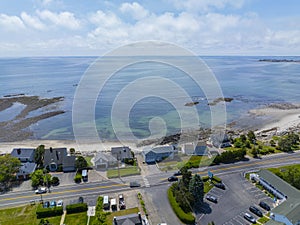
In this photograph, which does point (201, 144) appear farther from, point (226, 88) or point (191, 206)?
point (226, 88)

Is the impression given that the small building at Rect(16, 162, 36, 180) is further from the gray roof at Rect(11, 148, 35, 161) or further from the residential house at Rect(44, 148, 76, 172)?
the gray roof at Rect(11, 148, 35, 161)

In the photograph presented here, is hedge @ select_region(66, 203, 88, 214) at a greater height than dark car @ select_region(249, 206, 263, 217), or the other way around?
dark car @ select_region(249, 206, 263, 217)

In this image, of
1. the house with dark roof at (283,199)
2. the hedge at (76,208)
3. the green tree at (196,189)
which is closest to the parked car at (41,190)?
the hedge at (76,208)

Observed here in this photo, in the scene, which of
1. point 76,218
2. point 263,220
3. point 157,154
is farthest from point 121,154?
point 263,220

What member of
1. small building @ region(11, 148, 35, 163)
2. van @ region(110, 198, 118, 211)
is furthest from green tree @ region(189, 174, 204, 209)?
small building @ region(11, 148, 35, 163)

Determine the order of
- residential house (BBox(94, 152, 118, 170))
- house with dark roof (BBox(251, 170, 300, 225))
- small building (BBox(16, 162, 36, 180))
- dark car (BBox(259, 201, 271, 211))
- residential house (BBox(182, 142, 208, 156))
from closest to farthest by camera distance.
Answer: house with dark roof (BBox(251, 170, 300, 225)) < dark car (BBox(259, 201, 271, 211)) < small building (BBox(16, 162, 36, 180)) < residential house (BBox(94, 152, 118, 170)) < residential house (BBox(182, 142, 208, 156))

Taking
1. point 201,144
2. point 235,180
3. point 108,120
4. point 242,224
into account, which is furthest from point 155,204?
point 108,120
